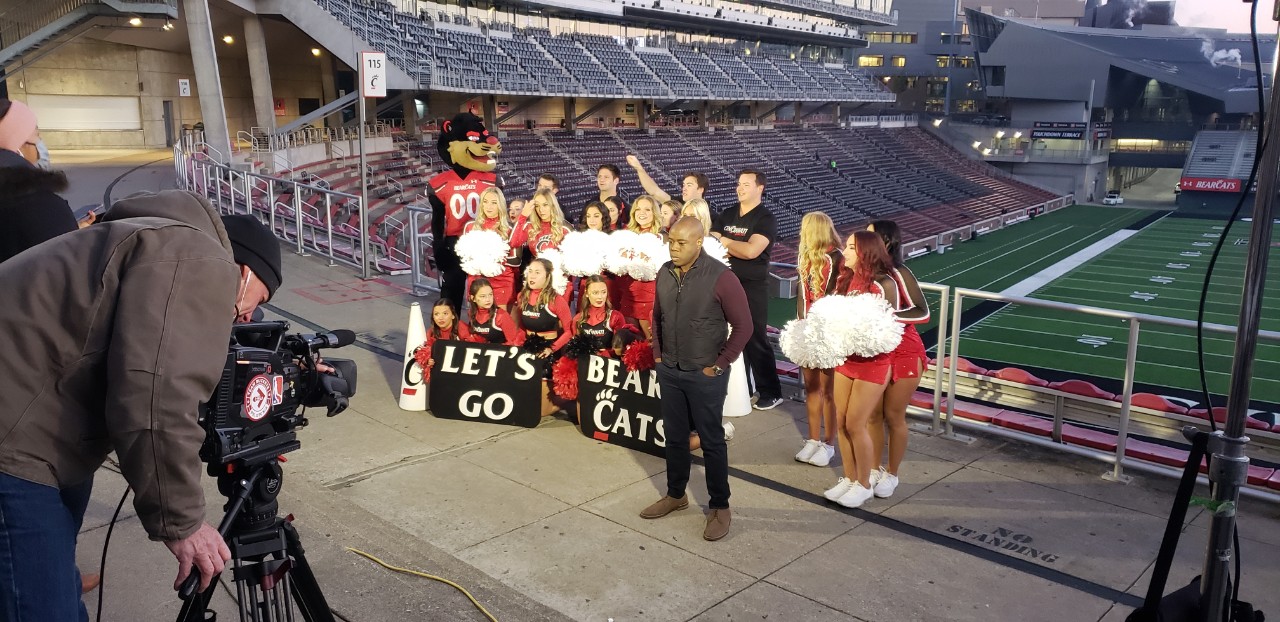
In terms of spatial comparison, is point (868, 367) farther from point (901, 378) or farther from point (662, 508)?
point (662, 508)

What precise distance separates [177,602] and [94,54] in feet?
97.8

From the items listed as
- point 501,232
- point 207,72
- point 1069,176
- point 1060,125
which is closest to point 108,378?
point 501,232

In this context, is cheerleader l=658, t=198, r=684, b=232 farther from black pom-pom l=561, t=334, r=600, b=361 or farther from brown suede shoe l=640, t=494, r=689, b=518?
brown suede shoe l=640, t=494, r=689, b=518

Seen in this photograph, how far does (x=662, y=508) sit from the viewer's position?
16.7 feet

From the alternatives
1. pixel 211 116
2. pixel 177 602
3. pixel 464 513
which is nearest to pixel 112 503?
pixel 177 602

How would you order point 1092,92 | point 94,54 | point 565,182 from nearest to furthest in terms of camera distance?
point 94,54 < point 565,182 < point 1092,92

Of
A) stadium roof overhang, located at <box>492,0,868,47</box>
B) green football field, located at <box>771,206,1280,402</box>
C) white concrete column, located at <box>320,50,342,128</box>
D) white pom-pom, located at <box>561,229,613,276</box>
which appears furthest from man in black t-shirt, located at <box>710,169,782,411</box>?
stadium roof overhang, located at <box>492,0,868,47</box>

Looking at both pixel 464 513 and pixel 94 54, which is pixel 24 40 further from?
pixel 464 513

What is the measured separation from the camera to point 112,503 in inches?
195

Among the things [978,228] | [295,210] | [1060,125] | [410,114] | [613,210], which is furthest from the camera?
[1060,125]

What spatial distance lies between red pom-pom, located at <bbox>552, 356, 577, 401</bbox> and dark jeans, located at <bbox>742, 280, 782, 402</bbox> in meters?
1.38

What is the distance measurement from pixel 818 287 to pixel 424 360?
2906mm

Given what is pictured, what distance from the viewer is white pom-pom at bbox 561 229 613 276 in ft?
22.4

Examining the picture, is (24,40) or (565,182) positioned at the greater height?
(24,40)
